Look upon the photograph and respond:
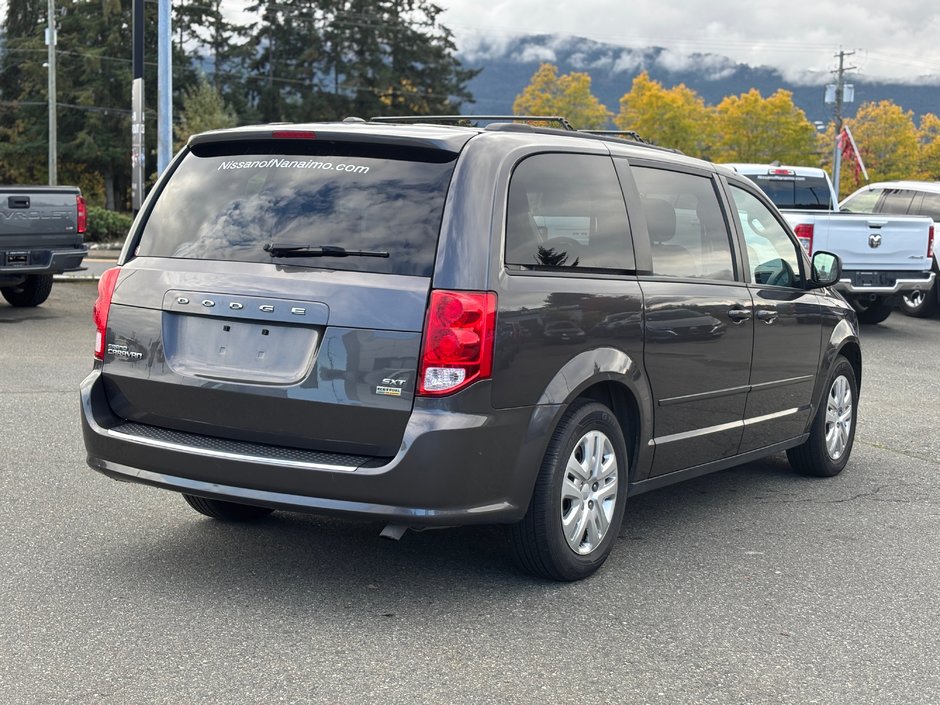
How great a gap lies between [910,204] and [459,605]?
1610cm

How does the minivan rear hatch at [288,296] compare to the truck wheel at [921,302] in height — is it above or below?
above

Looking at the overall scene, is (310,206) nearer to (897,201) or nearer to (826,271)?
(826,271)

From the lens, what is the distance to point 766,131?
85.0m

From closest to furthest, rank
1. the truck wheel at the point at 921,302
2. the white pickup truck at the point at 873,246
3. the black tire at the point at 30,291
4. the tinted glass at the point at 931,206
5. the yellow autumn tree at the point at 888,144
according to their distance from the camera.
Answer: the white pickup truck at the point at 873,246
the black tire at the point at 30,291
the truck wheel at the point at 921,302
the tinted glass at the point at 931,206
the yellow autumn tree at the point at 888,144

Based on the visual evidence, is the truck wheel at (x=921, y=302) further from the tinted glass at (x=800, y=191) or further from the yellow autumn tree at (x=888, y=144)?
the yellow autumn tree at (x=888, y=144)

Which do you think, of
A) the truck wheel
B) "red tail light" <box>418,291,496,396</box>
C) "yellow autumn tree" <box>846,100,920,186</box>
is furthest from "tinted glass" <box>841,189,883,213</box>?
"yellow autumn tree" <box>846,100,920,186</box>

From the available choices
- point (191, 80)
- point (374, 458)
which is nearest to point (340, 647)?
point (374, 458)

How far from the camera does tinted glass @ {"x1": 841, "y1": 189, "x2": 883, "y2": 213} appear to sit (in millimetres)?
19361

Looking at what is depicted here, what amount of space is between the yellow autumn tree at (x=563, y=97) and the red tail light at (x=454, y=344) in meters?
87.0

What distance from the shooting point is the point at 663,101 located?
84.3 m

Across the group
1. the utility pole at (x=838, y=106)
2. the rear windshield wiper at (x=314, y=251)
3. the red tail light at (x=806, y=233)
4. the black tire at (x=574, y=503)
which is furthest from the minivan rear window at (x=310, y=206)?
the utility pole at (x=838, y=106)

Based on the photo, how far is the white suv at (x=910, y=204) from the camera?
1816 cm

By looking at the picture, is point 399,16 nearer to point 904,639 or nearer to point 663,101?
point 663,101

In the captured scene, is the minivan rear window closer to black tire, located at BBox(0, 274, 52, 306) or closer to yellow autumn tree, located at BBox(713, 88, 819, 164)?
black tire, located at BBox(0, 274, 52, 306)
